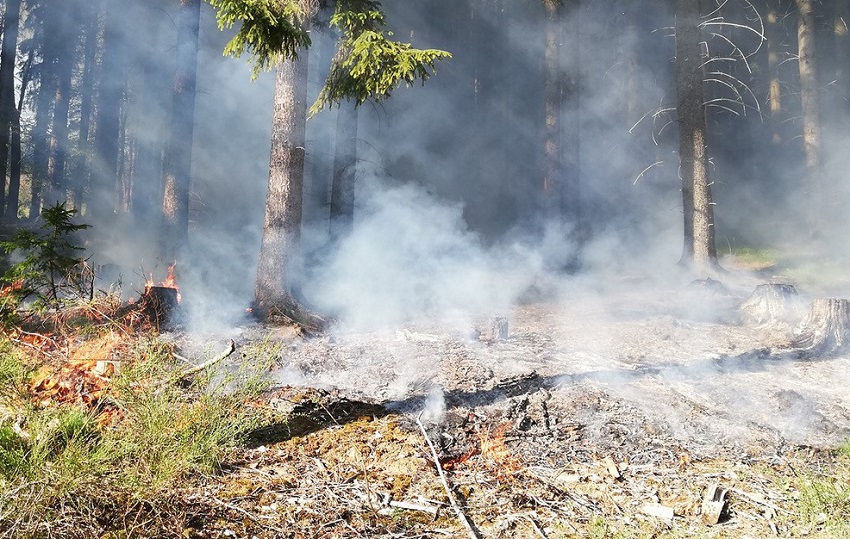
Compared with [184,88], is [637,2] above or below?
above

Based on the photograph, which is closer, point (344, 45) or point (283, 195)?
point (344, 45)

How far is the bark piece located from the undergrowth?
2.64 m

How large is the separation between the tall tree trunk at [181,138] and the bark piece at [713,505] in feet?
30.3

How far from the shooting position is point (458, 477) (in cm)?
313

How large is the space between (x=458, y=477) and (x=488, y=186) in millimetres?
19798

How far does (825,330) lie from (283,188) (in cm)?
741

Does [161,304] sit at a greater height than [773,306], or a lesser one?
lesser

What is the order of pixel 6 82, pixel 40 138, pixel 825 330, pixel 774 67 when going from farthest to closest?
1. pixel 40 138
2. pixel 774 67
3. pixel 6 82
4. pixel 825 330

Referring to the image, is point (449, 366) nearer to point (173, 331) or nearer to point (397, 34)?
point (173, 331)

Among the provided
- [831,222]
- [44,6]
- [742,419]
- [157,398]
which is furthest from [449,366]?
[44,6]

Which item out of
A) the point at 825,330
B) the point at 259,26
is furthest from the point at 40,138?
the point at 825,330

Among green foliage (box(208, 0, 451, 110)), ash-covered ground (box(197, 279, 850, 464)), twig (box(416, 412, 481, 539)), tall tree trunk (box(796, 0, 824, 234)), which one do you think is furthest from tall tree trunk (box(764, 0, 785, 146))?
twig (box(416, 412, 481, 539))

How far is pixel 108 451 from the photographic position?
2730mm

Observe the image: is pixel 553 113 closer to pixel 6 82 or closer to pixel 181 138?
pixel 181 138
